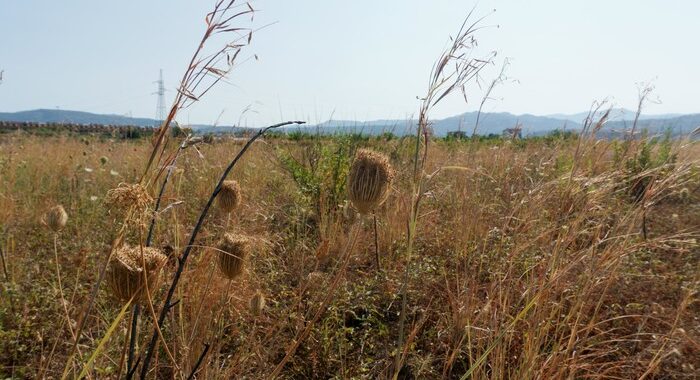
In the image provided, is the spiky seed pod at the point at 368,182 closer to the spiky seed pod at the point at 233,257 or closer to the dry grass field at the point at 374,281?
the dry grass field at the point at 374,281

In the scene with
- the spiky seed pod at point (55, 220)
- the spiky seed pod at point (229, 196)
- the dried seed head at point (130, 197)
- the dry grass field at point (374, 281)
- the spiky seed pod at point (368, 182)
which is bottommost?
the dry grass field at point (374, 281)

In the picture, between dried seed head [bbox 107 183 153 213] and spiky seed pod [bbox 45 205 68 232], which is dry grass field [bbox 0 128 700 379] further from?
spiky seed pod [bbox 45 205 68 232]

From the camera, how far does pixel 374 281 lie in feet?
7.62

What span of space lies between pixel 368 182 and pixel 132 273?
676 mm

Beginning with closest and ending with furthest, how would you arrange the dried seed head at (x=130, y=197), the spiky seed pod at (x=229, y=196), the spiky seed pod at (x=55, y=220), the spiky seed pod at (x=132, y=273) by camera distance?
the dried seed head at (x=130, y=197)
the spiky seed pod at (x=132, y=273)
the spiky seed pod at (x=229, y=196)
the spiky seed pod at (x=55, y=220)

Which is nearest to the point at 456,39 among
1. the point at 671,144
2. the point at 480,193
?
the point at 480,193

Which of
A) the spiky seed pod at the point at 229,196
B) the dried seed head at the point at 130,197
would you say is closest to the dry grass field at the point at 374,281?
the dried seed head at the point at 130,197

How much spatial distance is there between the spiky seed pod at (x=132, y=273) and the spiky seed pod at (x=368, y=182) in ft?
1.96

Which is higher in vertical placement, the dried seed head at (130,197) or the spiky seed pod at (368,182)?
the dried seed head at (130,197)

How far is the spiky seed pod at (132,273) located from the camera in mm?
815

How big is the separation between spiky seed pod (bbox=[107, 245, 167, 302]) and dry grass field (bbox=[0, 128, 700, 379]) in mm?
14

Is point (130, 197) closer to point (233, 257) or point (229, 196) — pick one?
point (233, 257)

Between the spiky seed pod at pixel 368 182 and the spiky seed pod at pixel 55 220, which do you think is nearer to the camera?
the spiky seed pod at pixel 368 182

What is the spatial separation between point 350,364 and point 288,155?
8.69 feet
